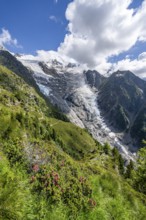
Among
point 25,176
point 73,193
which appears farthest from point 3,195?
point 73,193

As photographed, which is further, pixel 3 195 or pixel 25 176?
pixel 25 176

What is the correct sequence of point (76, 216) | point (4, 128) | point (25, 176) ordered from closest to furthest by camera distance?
point (76, 216)
point (25, 176)
point (4, 128)

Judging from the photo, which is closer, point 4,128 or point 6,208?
point 6,208

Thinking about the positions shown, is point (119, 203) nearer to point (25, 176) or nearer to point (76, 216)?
point (76, 216)

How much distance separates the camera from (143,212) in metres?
10.7

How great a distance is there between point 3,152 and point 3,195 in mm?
5592

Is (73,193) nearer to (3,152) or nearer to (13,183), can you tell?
(3,152)

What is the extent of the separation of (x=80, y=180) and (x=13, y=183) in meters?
5.48

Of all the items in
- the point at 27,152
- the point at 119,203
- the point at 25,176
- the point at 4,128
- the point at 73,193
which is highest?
the point at 4,128

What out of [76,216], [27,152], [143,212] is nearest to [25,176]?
[27,152]

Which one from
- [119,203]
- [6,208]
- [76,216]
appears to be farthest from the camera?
[119,203]

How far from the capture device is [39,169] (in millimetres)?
10211

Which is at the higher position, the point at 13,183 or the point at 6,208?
the point at 13,183

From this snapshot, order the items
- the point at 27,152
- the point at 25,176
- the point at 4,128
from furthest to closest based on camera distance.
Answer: the point at 4,128 < the point at 27,152 < the point at 25,176
